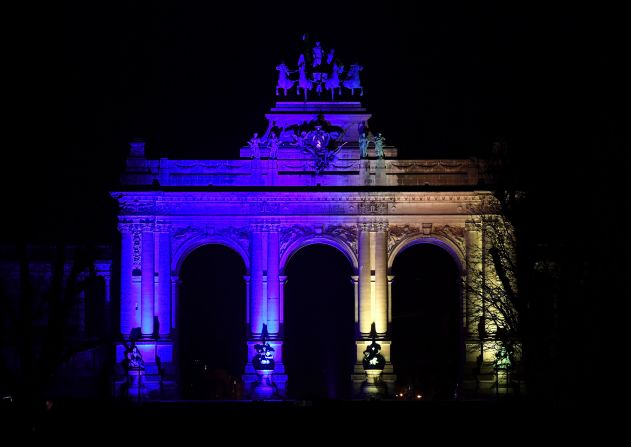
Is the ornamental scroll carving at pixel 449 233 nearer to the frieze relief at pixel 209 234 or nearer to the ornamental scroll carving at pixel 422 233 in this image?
the ornamental scroll carving at pixel 422 233

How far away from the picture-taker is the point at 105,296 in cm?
8056

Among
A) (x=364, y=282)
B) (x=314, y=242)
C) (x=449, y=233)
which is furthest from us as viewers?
(x=314, y=242)

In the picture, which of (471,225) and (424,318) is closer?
(471,225)

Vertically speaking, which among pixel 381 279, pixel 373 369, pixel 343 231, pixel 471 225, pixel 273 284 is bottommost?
pixel 373 369

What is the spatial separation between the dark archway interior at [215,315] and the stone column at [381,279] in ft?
29.8

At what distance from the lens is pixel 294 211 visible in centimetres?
Result: 7738

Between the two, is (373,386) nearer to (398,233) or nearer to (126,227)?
(398,233)

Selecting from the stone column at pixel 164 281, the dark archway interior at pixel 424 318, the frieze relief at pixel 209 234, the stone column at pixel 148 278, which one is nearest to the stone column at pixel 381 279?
the dark archway interior at pixel 424 318

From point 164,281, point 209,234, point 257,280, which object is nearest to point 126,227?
point 164,281

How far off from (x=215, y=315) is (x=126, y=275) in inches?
316

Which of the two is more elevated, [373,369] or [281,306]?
[281,306]

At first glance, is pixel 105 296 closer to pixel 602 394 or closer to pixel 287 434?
pixel 287 434

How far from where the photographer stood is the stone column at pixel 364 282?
3022 inches

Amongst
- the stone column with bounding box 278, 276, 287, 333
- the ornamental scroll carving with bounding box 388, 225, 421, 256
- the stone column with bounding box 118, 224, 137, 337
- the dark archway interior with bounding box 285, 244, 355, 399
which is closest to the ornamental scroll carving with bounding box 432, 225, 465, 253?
the ornamental scroll carving with bounding box 388, 225, 421, 256
